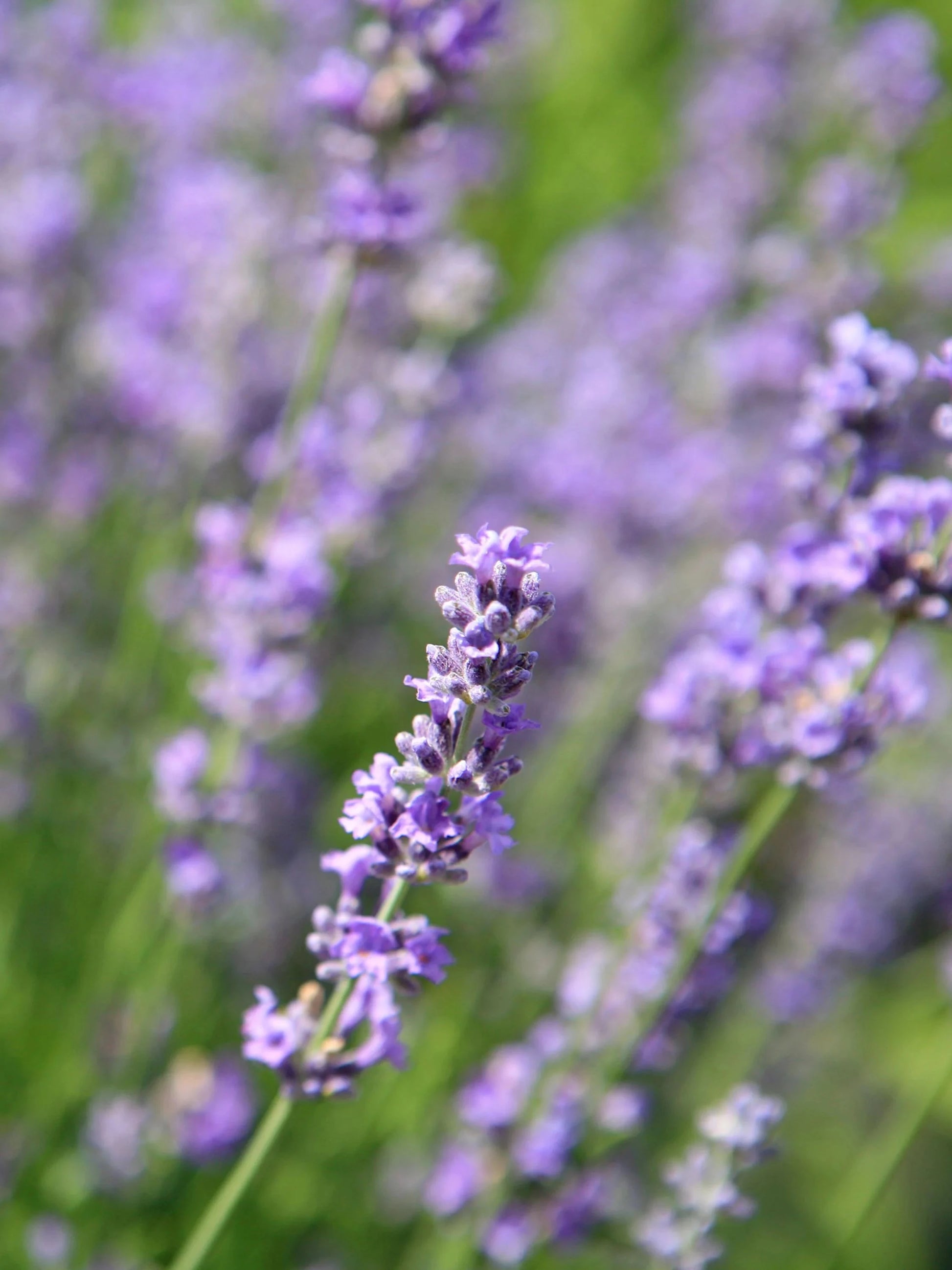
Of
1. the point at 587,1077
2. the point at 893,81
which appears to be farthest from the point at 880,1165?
the point at 893,81

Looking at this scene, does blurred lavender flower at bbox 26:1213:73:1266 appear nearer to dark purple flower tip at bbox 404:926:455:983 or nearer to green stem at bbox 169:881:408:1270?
green stem at bbox 169:881:408:1270

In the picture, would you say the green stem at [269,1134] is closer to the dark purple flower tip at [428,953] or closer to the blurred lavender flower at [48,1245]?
the dark purple flower tip at [428,953]

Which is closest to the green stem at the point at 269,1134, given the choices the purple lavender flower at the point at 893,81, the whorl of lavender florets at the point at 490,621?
the whorl of lavender florets at the point at 490,621

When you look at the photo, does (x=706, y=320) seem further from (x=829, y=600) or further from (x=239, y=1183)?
(x=239, y=1183)

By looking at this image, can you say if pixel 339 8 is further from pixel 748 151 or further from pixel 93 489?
pixel 93 489

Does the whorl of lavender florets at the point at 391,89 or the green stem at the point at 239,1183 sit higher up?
the whorl of lavender florets at the point at 391,89

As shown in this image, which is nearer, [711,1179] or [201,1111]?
[711,1179]

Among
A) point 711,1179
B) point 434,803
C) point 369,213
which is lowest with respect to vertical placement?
point 711,1179

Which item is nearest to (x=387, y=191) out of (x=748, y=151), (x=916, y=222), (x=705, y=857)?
(x=705, y=857)

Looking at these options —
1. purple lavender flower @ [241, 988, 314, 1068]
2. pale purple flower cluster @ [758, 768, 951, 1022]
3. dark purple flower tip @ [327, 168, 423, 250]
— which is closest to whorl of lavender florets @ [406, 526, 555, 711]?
purple lavender flower @ [241, 988, 314, 1068]
